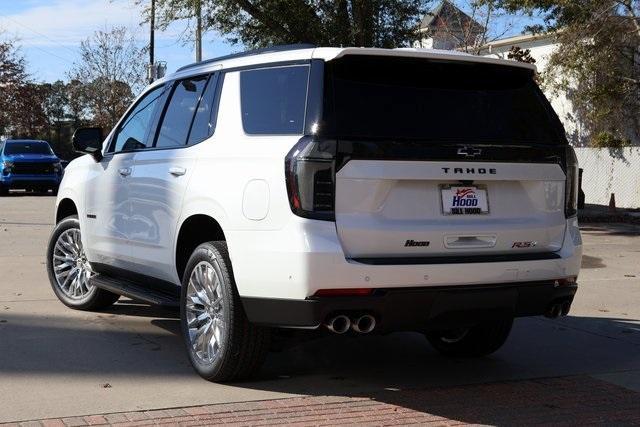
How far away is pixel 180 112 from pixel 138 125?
80 cm

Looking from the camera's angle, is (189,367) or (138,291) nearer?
(189,367)

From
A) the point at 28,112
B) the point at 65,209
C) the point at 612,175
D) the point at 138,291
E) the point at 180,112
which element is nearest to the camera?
the point at 180,112

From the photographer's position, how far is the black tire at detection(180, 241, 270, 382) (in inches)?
209

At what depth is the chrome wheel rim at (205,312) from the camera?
5.51 meters

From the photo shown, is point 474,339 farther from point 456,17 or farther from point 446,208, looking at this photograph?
point 456,17

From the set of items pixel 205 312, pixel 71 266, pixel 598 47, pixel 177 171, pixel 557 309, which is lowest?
pixel 71 266

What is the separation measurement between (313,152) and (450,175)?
85cm

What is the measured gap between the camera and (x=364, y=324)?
4.99 meters

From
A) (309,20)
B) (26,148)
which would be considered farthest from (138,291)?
(26,148)

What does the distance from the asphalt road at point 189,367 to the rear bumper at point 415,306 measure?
2.26 feet

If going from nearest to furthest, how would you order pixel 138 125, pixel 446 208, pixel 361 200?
pixel 361 200
pixel 446 208
pixel 138 125

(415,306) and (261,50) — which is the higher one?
(261,50)

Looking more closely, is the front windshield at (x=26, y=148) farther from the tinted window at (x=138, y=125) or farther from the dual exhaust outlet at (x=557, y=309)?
the dual exhaust outlet at (x=557, y=309)


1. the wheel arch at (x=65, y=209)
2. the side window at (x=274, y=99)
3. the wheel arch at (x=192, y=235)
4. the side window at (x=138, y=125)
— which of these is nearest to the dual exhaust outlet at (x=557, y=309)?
the side window at (x=274, y=99)
